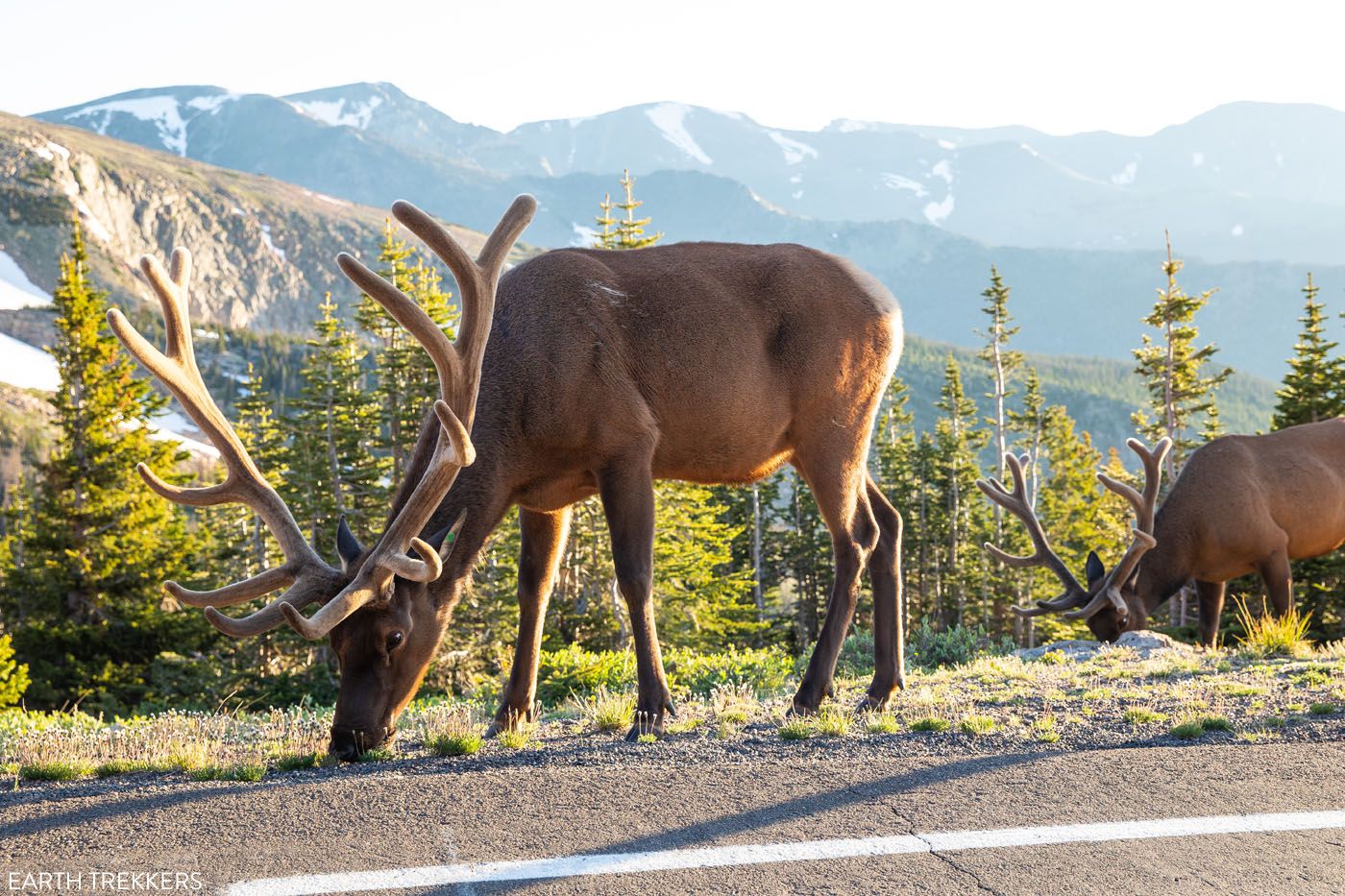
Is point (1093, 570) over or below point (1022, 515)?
below

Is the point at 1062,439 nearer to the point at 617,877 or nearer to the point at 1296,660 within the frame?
the point at 1296,660

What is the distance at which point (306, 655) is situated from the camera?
118 feet

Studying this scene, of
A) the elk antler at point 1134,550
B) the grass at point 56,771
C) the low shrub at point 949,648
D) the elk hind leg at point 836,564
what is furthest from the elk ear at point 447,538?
the elk antler at point 1134,550

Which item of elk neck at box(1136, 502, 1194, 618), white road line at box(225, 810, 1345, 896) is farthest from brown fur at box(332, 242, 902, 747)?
elk neck at box(1136, 502, 1194, 618)

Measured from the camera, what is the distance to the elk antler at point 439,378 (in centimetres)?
530

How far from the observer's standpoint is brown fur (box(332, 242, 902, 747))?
617cm

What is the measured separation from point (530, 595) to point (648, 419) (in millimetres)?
1437

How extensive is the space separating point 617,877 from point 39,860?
203 cm

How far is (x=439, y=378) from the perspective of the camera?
18.3ft

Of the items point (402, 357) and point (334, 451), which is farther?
point (334, 451)

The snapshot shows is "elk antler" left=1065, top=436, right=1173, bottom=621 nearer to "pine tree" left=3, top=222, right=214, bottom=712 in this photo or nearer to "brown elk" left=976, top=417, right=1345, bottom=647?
"brown elk" left=976, top=417, right=1345, bottom=647

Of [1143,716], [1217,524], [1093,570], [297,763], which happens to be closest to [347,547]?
[297,763]

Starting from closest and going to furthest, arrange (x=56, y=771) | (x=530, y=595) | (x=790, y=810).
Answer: (x=790, y=810), (x=56, y=771), (x=530, y=595)

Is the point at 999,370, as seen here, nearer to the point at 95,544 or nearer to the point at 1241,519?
the point at 95,544
